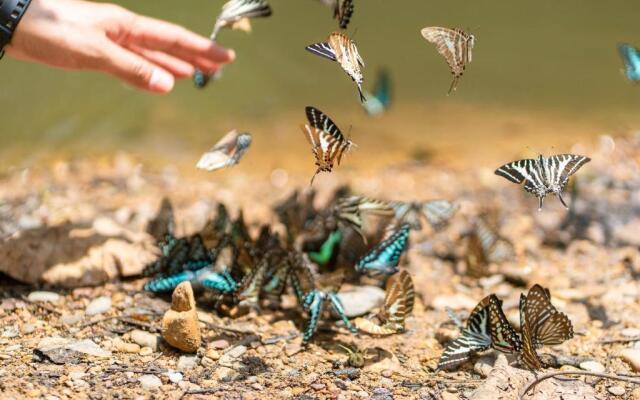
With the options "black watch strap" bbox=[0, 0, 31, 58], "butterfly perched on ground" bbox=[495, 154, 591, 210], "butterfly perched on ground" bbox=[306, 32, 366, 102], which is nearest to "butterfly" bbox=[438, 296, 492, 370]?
"butterfly perched on ground" bbox=[495, 154, 591, 210]

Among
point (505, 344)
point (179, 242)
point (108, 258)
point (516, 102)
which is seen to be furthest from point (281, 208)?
point (516, 102)

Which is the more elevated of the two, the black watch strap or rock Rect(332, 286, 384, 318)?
the black watch strap

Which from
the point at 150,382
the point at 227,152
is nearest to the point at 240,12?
the point at 227,152

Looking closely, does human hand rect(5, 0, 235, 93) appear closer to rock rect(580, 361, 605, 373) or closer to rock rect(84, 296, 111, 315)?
rock rect(84, 296, 111, 315)

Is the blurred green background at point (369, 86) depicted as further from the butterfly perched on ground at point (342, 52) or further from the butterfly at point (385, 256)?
the butterfly perched on ground at point (342, 52)

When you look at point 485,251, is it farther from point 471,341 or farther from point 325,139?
point 325,139

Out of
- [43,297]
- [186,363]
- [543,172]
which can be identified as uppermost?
[543,172]
